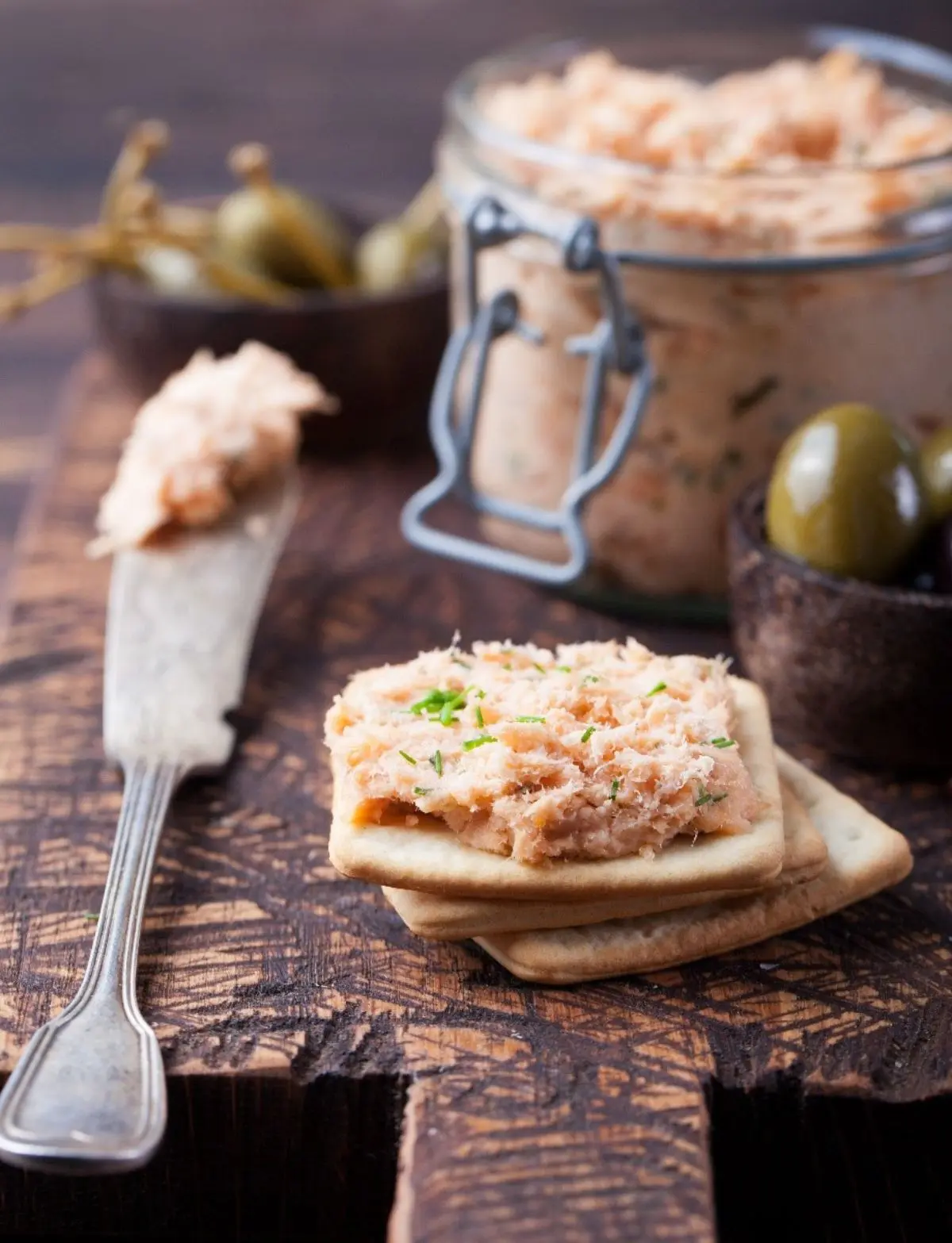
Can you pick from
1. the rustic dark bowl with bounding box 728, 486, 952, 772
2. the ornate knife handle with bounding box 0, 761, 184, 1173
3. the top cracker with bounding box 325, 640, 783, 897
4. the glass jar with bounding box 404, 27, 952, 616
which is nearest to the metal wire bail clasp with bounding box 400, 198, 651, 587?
the glass jar with bounding box 404, 27, 952, 616

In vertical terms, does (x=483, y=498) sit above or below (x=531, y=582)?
above

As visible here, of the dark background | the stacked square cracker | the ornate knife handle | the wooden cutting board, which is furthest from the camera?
the dark background

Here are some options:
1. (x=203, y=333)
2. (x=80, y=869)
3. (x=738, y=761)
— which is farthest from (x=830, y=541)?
(x=203, y=333)

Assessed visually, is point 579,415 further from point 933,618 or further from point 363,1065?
point 363,1065

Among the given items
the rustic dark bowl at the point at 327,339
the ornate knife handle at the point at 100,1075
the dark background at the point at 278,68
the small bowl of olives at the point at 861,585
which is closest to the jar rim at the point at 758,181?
the small bowl of olives at the point at 861,585

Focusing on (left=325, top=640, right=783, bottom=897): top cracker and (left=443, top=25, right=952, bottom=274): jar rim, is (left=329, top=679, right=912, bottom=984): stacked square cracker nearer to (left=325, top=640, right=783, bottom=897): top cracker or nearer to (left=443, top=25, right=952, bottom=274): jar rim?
(left=325, top=640, right=783, bottom=897): top cracker

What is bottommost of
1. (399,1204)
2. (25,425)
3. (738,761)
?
(25,425)

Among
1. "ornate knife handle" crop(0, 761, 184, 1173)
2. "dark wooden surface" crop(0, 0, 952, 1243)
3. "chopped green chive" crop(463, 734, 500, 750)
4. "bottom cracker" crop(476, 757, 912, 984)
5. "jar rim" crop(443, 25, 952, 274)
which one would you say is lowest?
"dark wooden surface" crop(0, 0, 952, 1243)
